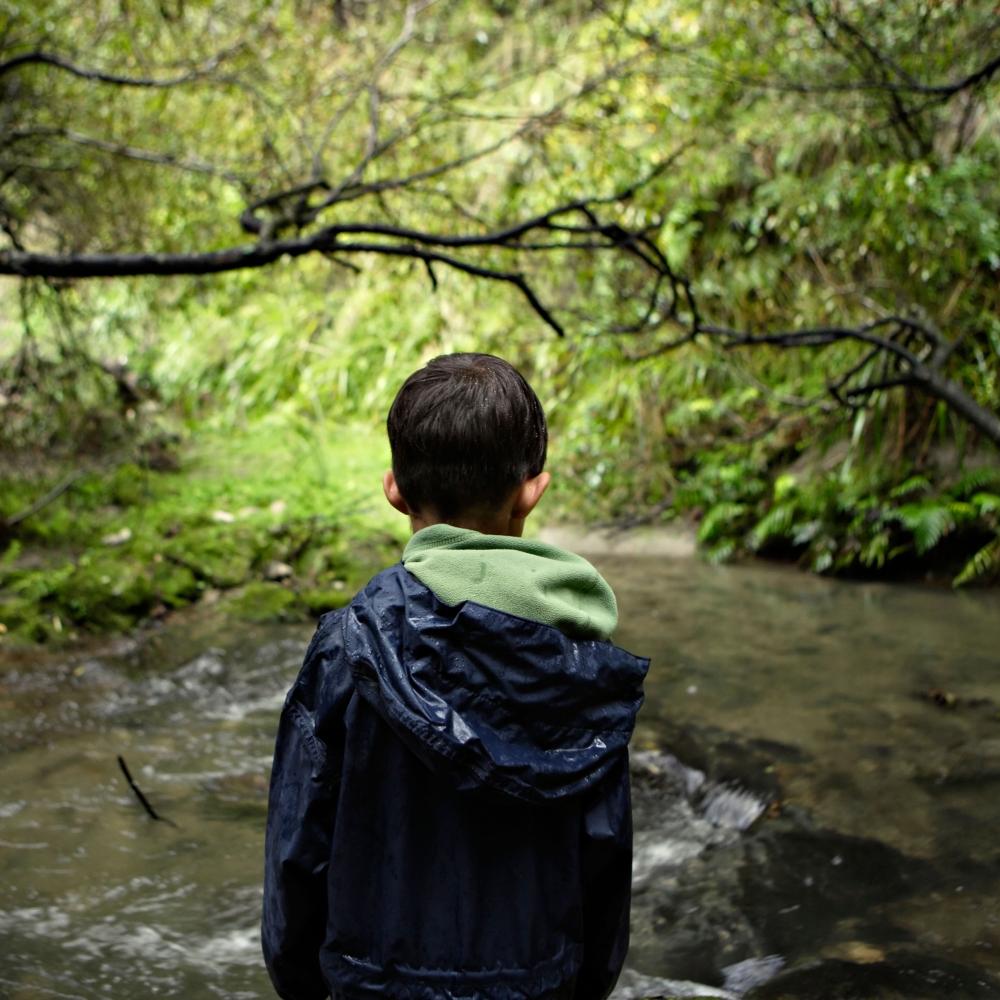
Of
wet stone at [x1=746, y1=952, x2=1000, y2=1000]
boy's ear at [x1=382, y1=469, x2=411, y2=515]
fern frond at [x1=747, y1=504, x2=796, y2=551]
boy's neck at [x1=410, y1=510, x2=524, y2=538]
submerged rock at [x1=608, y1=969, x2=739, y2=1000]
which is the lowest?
submerged rock at [x1=608, y1=969, x2=739, y2=1000]

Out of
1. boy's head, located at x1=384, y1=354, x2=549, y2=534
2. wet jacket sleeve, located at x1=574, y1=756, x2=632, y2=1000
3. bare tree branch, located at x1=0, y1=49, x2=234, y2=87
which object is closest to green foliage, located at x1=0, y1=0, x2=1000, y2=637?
bare tree branch, located at x1=0, y1=49, x2=234, y2=87

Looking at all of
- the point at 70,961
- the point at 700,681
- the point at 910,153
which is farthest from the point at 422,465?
the point at 910,153

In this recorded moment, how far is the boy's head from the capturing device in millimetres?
1407

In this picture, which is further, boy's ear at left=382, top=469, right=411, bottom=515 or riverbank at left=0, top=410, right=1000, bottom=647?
riverbank at left=0, top=410, right=1000, bottom=647

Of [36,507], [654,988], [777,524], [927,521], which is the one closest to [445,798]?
[654,988]

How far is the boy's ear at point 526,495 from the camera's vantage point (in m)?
1.46

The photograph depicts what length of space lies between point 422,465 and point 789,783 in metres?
2.75

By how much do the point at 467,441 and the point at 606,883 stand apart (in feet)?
2.27

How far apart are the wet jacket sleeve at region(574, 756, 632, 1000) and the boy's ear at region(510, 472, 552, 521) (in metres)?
0.38

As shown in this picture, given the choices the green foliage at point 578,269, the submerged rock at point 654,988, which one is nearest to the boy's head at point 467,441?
the submerged rock at point 654,988

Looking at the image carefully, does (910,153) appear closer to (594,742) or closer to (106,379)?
(106,379)

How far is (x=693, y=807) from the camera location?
371 cm

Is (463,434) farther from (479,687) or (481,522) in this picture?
(479,687)

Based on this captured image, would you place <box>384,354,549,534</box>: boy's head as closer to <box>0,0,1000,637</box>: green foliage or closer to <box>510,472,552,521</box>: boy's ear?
<box>510,472,552,521</box>: boy's ear
